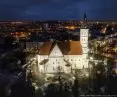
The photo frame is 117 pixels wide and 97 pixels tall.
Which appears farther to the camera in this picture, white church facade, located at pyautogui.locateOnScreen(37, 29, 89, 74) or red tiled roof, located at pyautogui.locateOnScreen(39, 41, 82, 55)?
red tiled roof, located at pyautogui.locateOnScreen(39, 41, 82, 55)

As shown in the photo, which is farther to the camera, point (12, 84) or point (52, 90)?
point (12, 84)

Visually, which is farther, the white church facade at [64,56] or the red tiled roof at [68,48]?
the red tiled roof at [68,48]

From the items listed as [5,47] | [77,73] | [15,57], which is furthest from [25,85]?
[5,47]

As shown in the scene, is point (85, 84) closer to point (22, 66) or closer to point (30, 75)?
point (30, 75)

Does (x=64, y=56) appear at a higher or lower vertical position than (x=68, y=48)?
lower

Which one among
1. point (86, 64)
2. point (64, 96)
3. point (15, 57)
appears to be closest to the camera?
point (64, 96)

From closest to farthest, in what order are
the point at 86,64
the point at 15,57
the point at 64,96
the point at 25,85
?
the point at 64,96 < the point at 25,85 < the point at 86,64 < the point at 15,57
